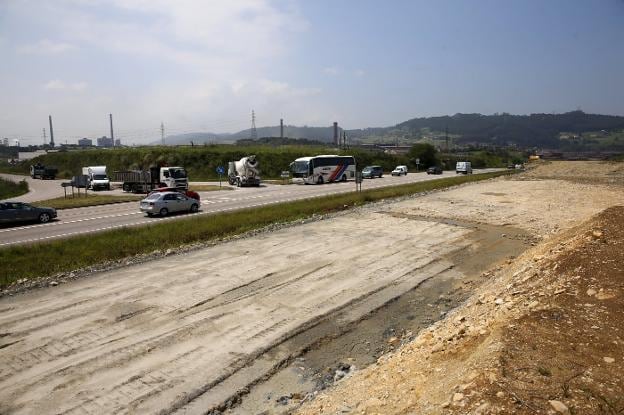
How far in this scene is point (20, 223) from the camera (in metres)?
25.6

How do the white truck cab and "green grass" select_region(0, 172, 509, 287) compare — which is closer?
"green grass" select_region(0, 172, 509, 287)

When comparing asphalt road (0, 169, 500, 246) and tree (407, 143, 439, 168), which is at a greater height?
tree (407, 143, 439, 168)

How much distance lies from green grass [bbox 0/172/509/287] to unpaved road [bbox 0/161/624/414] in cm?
199

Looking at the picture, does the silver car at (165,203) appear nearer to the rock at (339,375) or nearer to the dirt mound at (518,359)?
the dirt mound at (518,359)

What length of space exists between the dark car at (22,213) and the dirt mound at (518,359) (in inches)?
985

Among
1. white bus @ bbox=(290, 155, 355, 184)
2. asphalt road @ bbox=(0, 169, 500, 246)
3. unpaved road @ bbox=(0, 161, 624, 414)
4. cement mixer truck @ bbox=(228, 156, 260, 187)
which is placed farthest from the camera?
white bus @ bbox=(290, 155, 355, 184)

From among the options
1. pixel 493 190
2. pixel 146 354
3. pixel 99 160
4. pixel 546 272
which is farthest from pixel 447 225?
pixel 99 160

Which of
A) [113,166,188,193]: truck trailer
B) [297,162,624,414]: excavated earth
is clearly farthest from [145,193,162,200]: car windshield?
[297,162,624,414]: excavated earth

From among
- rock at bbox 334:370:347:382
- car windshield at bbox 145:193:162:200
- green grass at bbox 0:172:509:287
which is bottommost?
rock at bbox 334:370:347:382

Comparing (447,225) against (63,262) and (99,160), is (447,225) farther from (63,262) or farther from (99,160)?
(99,160)

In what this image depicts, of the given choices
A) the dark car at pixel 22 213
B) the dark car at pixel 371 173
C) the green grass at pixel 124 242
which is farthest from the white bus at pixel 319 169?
the dark car at pixel 22 213

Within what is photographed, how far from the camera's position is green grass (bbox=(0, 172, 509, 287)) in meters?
15.1

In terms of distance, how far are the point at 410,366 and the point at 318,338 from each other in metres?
2.82

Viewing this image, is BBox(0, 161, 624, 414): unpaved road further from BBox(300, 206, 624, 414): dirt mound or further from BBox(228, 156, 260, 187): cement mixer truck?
BBox(228, 156, 260, 187): cement mixer truck
